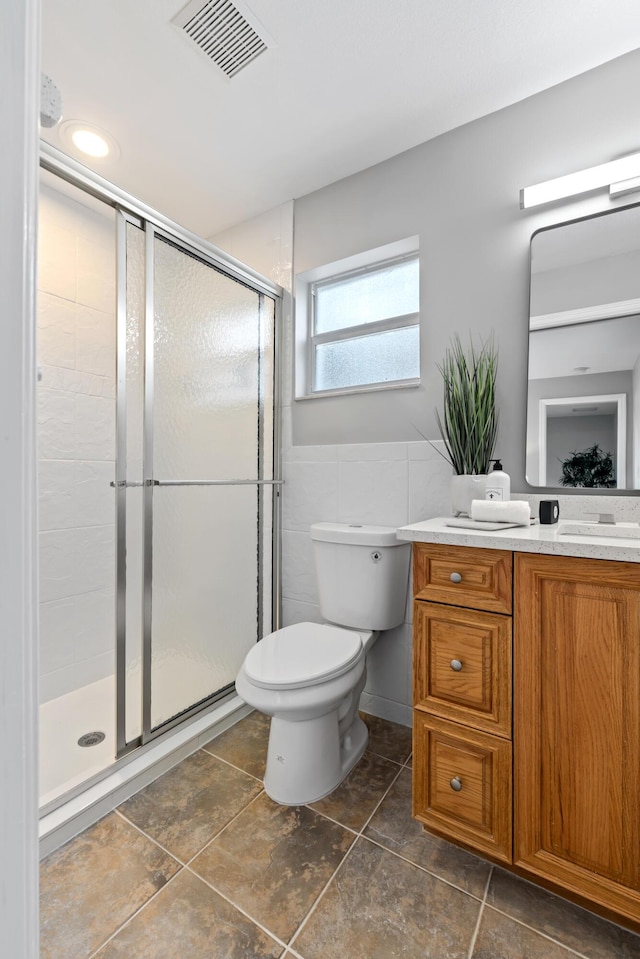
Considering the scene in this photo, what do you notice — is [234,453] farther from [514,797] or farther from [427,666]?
[514,797]

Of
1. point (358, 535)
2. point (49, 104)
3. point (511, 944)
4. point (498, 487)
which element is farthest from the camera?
point (358, 535)

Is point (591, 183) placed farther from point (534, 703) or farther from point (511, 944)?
point (511, 944)

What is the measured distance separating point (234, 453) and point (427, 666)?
3.90 feet

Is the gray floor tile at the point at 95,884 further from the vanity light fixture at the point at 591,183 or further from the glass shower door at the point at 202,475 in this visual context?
the vanity light fixture at the point at 591,183

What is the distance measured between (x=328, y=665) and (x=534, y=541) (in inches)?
28.8

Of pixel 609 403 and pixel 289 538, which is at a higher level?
pixel 609 403

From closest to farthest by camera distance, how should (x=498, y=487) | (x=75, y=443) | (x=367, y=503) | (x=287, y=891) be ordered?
1. (x=287, y=891)
2. (x=498, y=487)
3. (x=367, y=503)
4. (x=75, y=443)

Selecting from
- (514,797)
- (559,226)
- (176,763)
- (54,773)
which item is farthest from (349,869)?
(559,226)

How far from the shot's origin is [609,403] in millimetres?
1400

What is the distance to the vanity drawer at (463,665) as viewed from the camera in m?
1.08

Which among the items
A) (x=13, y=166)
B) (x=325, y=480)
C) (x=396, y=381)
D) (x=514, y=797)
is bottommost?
(x=514, y=797)

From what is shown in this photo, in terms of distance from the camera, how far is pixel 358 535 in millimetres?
1689

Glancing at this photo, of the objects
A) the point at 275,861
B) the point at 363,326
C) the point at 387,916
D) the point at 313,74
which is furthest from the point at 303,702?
the point at 313,74

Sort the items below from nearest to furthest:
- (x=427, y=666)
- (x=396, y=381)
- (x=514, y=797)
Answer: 1. (x=514, y=797)
2. (x=427, y=666)
3. (x=396, y=381)
